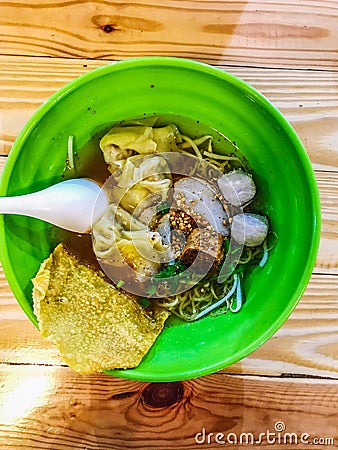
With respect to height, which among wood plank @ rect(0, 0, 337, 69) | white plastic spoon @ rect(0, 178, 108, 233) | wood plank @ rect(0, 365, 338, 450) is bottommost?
wood plank @ rect(0, 365, 338, 450)

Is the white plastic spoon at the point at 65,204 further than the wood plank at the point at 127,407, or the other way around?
the wood plank at the point at 127,407

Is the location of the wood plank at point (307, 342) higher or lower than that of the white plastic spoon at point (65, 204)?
lower

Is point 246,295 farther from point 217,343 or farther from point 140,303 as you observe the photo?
point 140,303

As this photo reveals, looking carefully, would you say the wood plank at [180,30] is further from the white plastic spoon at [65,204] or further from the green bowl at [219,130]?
the white plastic spoon at [65,204]

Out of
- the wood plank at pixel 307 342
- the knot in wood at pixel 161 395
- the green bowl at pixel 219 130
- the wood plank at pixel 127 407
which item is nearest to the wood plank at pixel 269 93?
the green bowl at pixel 219 130

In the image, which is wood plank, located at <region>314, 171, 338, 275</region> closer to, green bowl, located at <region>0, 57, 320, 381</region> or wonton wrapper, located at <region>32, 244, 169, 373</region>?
green bowl, located at <region>0, 57, 320, 381</region>

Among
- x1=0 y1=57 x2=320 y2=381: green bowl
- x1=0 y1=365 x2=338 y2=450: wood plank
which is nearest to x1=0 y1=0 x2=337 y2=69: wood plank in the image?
x1=0 y1=57 x2=320 y2=381: green bowl
